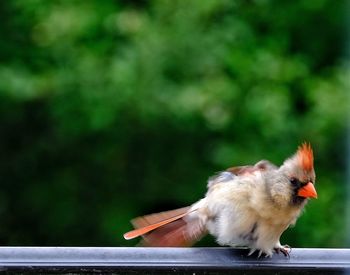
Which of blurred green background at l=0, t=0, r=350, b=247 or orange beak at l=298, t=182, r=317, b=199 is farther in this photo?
blurred green background at l=0, t=0, r=350, b=247

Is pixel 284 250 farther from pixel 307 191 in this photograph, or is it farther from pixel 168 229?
pixel 168 229

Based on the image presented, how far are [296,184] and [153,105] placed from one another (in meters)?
Result: 1.95

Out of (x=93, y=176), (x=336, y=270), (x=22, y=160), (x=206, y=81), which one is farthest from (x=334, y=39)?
(x=336, y=270)

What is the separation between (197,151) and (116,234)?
2.25 ft

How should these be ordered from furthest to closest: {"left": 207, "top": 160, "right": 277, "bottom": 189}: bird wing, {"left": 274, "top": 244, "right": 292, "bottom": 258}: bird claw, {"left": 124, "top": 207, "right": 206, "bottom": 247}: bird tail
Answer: {"left": 207, "top": 160, "right": 277, "bottom": 189}: bird wing, {"left": 124, "top": 207, "right": 206, "bottom": 247}: bird tail, {"left": 274, "top": 244, "right": 292, "bottom": 258}: bird claw

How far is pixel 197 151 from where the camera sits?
5727mm

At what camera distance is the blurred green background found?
5.33 metres

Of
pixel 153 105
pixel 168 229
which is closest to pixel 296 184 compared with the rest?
pixel 168 229

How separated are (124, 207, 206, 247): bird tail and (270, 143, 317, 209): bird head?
0.33 m

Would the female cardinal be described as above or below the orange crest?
below

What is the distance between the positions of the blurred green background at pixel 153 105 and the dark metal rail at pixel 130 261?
252 cm

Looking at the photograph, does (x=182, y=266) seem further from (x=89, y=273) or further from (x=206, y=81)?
(x=206, y=81)

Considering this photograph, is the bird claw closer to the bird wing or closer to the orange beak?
the orange beak

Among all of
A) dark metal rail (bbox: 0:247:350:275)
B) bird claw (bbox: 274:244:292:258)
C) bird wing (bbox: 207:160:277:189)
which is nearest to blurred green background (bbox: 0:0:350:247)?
bird wing (bbox: 207:160:277:189)
